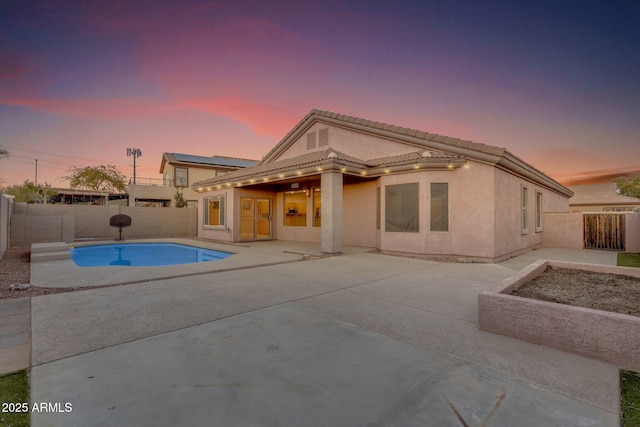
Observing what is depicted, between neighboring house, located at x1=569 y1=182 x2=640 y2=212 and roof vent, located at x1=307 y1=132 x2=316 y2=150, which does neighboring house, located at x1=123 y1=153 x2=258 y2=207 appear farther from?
neighboring house, located at x1=569 y1=182 x2=640 y2=212

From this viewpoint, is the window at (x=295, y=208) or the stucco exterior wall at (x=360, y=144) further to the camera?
the window at (x=295, y=208)

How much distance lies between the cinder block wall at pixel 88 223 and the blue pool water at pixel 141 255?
2.37 meters

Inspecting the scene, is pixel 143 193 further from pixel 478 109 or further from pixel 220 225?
pixel 478 109

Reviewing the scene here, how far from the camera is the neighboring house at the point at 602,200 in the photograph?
27.8 meters

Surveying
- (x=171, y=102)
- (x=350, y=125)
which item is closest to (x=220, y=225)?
(x=171, y=102)

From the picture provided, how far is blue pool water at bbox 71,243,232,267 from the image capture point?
1057cm

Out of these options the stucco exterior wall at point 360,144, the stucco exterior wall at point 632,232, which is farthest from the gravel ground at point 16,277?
the stucco exterior wall at point 632,232

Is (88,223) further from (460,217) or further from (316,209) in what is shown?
(460,217)

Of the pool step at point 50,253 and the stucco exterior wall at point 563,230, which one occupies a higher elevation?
the stucco exterior wall at point 563,230

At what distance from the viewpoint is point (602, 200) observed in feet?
94.3

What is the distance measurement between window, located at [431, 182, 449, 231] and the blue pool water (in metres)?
7.77

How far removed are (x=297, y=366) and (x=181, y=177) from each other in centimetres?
2840

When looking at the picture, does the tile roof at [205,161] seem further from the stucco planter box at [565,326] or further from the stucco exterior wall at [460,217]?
the stucco planter box at [565,326]

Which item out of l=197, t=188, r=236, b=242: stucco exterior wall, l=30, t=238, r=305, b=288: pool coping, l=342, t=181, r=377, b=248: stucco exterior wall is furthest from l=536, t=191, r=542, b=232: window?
l=197, t=188, r=236, b=242: stucco exterior wall
